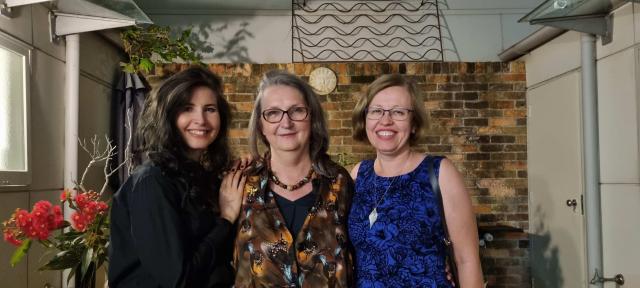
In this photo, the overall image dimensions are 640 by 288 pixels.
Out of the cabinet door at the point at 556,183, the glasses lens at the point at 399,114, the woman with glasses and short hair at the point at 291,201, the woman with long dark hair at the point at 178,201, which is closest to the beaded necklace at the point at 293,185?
the woman with glasses and short hair at the point at 291,201

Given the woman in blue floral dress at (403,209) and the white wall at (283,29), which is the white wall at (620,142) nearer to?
the white wall at (283,29)

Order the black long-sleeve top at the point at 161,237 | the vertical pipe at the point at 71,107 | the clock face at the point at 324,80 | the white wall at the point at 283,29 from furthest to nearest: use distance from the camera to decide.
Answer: the white wall at the point at 283,29 → the clock face at the point at 324,80 → the vertical pipe at the point at 71,107 → the black long-sleeve top at the point at 161,237

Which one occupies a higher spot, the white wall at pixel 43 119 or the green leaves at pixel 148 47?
the green leaves at pixel 148 47

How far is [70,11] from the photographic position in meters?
3.66

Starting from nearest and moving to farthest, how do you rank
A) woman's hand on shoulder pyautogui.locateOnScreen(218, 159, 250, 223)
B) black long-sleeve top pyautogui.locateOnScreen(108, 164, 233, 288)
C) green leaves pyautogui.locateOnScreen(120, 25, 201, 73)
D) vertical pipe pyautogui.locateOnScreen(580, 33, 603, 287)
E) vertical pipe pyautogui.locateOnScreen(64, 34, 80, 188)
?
black long-sleeve top pyautogui.locateOnScreen(108, 164, 233, 288) → woman's hand on shoulder pyautogui.locateOnScreen(218, 159, 250, 223) → vertical pipe pyautogui.locateOnScreen(580, 33, 603, 287) → vertical pipe pyautogui.locateOnScreen(64, 34, 80, 188) → green leaves pyautogui.locateOnScreen(120, 25, 201, 73)

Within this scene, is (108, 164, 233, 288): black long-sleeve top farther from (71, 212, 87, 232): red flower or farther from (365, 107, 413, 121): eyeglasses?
(71, 212, 87, 232): red flower

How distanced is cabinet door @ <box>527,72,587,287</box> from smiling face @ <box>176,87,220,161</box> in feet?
10.1

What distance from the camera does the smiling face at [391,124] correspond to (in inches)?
73.9

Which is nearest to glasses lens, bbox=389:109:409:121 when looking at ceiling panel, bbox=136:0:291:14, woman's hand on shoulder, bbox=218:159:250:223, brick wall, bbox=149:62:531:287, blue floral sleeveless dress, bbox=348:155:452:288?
blue floral sleeveless dress, bbox=348:155:452:288

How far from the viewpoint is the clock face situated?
4.75 m

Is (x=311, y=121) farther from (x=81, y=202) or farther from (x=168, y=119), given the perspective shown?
(x=81, y=202)

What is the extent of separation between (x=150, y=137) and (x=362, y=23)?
12.1 ft

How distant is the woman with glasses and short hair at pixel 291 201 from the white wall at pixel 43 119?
6.26 ft

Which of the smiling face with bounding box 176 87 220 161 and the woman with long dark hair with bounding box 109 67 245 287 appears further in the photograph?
the smiling face with bounding box 176 87 220 161
